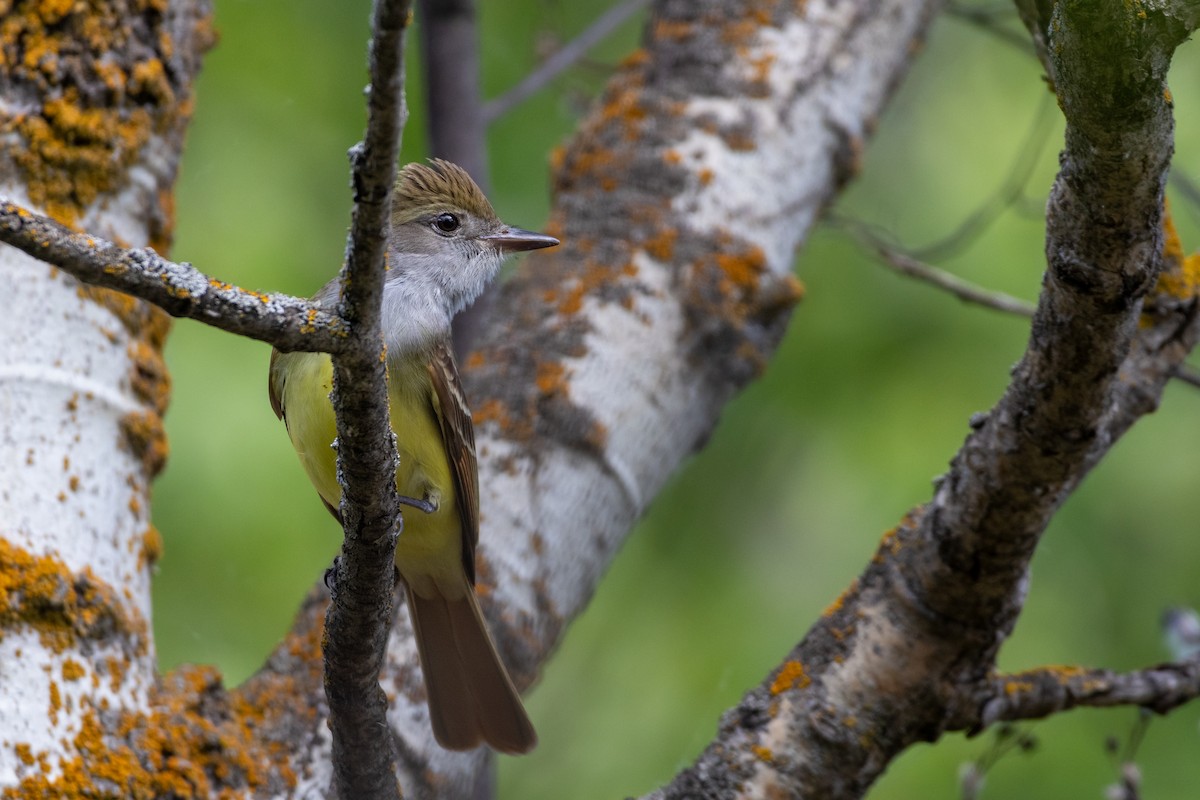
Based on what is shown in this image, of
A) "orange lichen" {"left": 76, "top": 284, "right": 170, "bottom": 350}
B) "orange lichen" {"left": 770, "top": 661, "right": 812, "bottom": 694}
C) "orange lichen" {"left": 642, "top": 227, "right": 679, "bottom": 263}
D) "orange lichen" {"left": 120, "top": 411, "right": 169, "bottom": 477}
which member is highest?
"orange lichen" {"left": 642, "top": 227, "right": 679, "bottom": 263}

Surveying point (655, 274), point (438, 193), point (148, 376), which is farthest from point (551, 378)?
point (148, 376)

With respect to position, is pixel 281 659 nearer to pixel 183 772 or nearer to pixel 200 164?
pixel 183 772

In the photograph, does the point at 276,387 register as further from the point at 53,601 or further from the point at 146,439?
the point at 53,601

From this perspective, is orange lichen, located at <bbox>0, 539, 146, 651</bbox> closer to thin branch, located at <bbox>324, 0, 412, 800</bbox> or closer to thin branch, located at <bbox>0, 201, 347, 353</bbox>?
thin branch, located at <bbox>324, 0, 412, 800</bbox>

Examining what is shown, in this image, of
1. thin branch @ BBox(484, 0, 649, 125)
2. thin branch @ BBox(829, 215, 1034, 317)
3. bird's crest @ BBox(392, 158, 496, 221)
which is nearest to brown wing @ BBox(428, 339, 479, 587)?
bird's crest @ BBox(392, 158, 496, 221)

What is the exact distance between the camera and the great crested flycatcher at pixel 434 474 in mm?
3080

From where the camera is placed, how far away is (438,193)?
393 cm

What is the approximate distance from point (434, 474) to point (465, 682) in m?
0.54

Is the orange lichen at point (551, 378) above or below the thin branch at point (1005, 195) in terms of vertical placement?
below

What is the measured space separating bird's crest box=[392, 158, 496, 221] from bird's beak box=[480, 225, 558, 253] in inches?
4.0

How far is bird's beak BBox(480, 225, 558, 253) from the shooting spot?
3656 millimetres

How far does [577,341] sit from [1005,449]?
1.38 meters

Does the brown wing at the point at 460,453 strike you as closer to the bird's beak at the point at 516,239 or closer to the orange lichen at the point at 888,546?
the bird's beak at the point at 516,239

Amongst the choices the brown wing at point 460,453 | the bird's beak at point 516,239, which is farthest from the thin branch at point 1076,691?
the bird's beak at point 516,239
